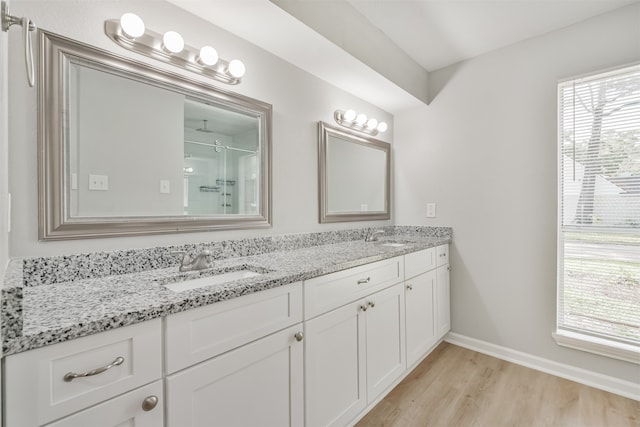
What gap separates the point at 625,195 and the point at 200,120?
2.45 meters

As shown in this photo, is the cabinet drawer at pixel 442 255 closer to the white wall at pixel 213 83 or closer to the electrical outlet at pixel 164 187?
the white wall at pixel 213 83

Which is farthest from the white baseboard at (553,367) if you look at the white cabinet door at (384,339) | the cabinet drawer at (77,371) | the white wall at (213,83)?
the cabinet drawer at (77,371)

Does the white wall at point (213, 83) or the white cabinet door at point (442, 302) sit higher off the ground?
the white wall at point (213, 83)

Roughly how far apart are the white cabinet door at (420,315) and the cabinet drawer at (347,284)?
219 mm

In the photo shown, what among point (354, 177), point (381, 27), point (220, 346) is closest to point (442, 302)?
point (354, 177)

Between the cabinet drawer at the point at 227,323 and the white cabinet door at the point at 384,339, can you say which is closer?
the cabinet drawer at the point at 227,323

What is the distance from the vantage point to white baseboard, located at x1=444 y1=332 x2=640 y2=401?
1826 mm

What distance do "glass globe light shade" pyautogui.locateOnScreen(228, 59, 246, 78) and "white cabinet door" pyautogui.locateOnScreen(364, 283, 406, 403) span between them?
1.34 metres

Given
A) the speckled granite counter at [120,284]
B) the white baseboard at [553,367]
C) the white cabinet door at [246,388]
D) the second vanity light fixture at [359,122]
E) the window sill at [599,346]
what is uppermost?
the second vanity light fixture at [359,122]

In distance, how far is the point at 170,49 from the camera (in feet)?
4.28

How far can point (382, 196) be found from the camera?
2.73 m

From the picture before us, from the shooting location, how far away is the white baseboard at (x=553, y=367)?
1826mm

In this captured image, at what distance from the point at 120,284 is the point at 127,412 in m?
0.44

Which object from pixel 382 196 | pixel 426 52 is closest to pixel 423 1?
pixel 426 52
